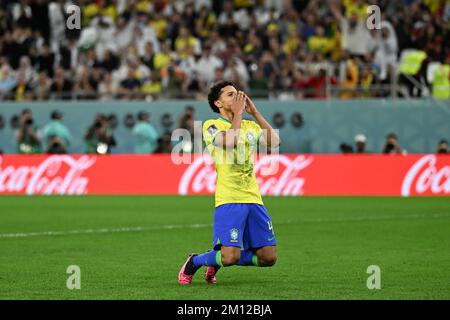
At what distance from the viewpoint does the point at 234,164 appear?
11.1 m

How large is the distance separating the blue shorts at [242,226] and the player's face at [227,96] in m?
0.96

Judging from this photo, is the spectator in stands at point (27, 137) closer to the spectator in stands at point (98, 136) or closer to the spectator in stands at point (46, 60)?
the spectator in stands at point (98, 136)

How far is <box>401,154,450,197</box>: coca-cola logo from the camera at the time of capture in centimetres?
2520

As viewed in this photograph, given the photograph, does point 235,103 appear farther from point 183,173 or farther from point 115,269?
point 183,173

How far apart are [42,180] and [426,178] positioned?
897cm

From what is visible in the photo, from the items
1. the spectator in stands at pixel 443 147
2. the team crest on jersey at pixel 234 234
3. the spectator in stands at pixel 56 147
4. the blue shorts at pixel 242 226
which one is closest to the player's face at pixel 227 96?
the blue shorts at pixel 242 226

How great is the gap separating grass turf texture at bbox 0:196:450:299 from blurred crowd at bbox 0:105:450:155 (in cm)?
296

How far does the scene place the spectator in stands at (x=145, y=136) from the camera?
94.9ft

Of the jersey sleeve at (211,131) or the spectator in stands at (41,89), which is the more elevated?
the jersey sleeve at (211,131)

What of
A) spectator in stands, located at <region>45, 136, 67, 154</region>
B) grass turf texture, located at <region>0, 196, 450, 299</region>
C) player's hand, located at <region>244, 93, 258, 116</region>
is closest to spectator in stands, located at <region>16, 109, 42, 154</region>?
spectator in stands, located at <region>45, 136, 67, 154</region>

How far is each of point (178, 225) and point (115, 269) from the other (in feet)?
21.0

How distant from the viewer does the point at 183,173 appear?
88.1ft

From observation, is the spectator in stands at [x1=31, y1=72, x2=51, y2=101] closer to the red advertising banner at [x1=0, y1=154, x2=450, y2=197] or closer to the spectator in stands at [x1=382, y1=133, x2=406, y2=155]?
the red advertising banner at [x1=0, y1=154, x2=450, y2=197]

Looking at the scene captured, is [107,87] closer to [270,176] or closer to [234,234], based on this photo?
[270,176]
